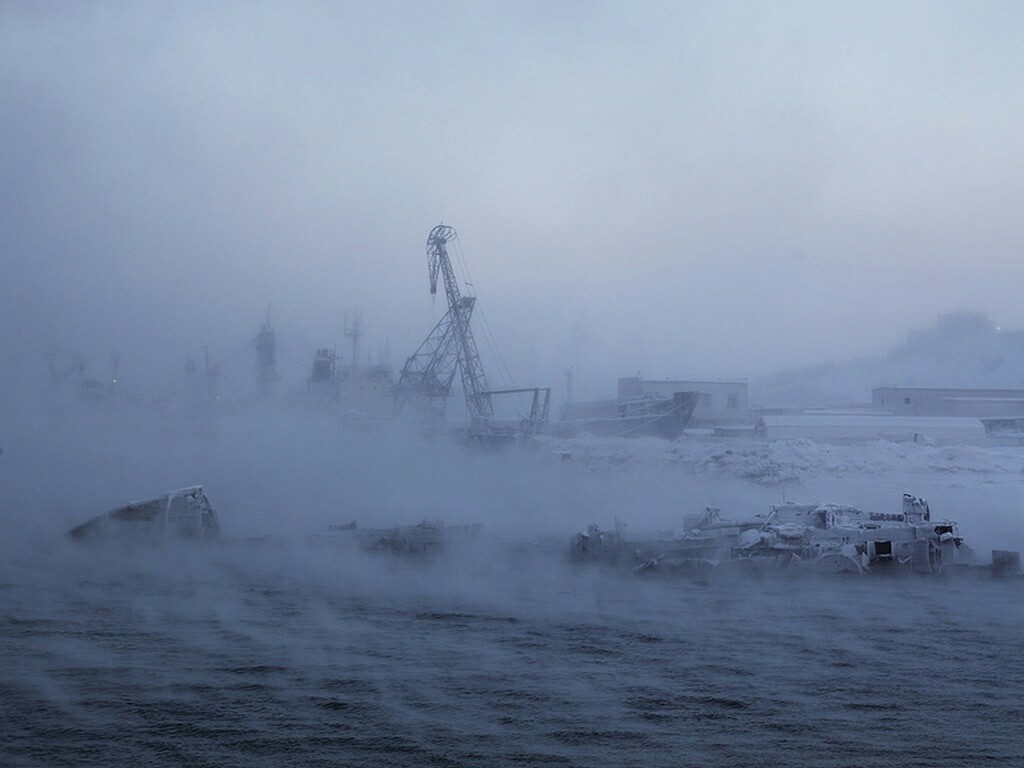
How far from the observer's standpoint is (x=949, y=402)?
49812 mm

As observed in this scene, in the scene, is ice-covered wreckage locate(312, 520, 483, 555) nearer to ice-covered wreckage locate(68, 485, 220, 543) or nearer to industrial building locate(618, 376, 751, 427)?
ice-covered wreckage locate(68, 485, 220, 543)

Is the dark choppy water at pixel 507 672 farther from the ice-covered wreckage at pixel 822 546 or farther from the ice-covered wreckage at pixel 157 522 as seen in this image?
the ice-covered wreckage at pixel 157 522

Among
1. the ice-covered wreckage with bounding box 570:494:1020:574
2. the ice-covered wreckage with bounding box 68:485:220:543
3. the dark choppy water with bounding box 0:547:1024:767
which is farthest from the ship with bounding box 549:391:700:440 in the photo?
the dark choppy water with bounding box 0:547:1024:767

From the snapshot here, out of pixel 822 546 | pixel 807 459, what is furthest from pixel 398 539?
pixel 807 459

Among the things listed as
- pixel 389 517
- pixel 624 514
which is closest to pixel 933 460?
pixel 624 514

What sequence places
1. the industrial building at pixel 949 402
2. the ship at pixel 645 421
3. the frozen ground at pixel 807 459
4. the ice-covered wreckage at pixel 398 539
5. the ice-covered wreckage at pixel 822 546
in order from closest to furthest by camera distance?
the ice-covered wreckage at pixel 822 546, the ice-covered wreckage at pixel 398 539, the frozen ground at pixel 807 459, the ship at pixel 645 421, the industrial building at pixel 949 402

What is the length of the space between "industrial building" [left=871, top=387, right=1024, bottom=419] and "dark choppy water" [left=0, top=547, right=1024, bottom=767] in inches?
1382

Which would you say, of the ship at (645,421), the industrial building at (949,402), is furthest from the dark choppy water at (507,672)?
the industrial building at (949,402)

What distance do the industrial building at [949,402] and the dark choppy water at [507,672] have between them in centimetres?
3510

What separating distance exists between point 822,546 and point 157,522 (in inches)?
576

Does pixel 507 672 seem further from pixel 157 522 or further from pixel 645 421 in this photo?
pixel 645 421

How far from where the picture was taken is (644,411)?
4916 cm

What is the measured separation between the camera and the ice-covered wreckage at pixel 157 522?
2138 cm

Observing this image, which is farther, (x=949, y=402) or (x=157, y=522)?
(x=949, y=402)
